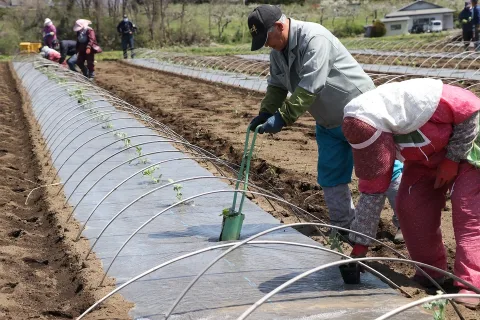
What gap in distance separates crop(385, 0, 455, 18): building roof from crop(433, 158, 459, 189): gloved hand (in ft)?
153

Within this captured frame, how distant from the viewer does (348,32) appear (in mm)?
41312

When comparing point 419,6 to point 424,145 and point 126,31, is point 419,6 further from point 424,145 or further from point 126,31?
point 424,145

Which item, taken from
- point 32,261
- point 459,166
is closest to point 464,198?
point 459,166

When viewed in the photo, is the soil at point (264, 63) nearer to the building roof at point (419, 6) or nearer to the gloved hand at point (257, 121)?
the gloved hand at point (257, 121)

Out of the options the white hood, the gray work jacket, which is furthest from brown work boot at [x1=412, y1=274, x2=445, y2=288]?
the gray work jacket

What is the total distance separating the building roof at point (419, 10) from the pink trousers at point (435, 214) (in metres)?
46.6

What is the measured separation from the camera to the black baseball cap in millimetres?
4227

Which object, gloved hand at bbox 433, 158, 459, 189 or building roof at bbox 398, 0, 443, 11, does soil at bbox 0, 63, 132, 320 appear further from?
building roof at bbox 398, 0, 443, 11

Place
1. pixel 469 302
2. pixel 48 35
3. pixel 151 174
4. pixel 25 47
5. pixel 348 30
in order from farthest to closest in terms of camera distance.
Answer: pixel 348 30 < pixel 25 47 < pixel 48 35 < pixel 151 174 < pixel 469 302

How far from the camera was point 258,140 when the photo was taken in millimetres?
8945

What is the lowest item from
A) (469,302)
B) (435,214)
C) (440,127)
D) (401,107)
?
(469,302)


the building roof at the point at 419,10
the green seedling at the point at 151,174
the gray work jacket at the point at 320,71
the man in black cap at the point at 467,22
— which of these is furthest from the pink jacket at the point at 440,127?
the building roof at the point at 419,10

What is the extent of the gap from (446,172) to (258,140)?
5223 mm

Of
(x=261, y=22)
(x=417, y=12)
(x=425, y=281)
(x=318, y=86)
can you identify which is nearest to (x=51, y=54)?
(x=261, y=22)
